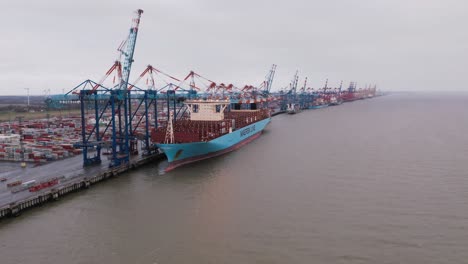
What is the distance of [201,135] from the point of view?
3462 centimetres

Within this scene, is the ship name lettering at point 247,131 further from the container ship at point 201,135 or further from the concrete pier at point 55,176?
the concrete pier at point 55,176

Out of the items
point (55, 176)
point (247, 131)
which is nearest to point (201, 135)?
point (55, 176)

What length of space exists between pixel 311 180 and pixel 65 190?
1833cm

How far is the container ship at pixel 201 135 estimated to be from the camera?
3197cm

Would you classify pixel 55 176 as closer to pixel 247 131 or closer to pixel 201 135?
pixel 201 135

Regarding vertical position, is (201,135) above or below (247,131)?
above

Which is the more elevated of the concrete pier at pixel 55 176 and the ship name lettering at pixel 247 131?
the ship name lettering at pixel 247 131

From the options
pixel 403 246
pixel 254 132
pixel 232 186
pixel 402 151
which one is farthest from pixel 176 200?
pixel 254 132

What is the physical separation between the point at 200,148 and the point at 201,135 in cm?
162

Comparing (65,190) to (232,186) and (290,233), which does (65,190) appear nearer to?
(232,186)

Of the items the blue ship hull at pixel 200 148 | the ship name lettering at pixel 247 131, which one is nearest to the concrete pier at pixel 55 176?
the blue ship hull at pixel 200 148

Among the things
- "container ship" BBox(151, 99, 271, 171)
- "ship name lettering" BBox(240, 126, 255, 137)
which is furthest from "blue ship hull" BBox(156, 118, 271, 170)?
"ship name lettering" BBox(240, 126, 255, 137)

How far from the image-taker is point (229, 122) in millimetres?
41562

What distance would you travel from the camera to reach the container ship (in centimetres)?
3197
